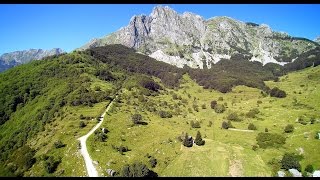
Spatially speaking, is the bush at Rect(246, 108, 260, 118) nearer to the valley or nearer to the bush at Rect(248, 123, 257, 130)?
the valley

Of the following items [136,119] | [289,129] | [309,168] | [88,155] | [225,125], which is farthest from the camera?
[225,125]

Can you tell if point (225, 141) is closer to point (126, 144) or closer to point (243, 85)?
point (126, 144)

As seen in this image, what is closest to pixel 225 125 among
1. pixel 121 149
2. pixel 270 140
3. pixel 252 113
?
pixel 252 113

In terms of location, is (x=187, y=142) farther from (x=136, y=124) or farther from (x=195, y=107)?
(x=195, y=107)

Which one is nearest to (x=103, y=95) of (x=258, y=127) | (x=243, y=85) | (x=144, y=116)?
(x=144, y=116)

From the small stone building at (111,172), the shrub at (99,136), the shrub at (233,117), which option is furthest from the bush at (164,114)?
the small stone building at (111,172)

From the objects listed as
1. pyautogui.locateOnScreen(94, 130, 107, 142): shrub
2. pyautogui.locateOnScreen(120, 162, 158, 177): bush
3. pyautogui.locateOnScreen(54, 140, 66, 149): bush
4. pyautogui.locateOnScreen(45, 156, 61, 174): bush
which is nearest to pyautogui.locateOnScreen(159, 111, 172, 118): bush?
pyautogui.locateOnScreen(94, 130, 107, 142): shrub
